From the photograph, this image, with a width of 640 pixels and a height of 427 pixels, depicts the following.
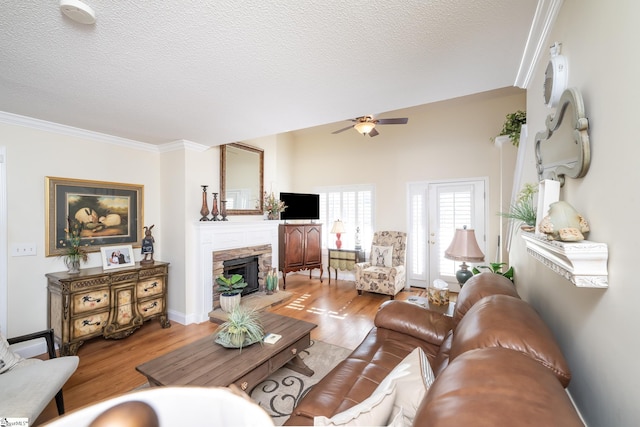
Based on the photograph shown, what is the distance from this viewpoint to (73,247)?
117 inches

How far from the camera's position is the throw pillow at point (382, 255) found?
16.3 feet

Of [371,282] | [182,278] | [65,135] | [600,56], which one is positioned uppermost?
[65,135]

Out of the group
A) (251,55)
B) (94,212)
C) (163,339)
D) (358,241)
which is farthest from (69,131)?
(358,241)

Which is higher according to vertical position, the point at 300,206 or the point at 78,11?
the point at 78,11

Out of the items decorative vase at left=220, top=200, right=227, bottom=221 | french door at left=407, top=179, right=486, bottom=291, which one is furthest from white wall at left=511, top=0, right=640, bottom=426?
decorative vase at left=220, top=200, right=227, bottom=221

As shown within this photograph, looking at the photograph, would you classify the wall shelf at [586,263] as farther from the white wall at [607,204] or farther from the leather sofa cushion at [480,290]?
the leather sofa cushion at [480,290]

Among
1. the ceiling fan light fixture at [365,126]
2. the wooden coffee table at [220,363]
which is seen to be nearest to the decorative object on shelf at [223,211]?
the wooden coffee table at [220,363]

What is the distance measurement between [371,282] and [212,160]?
3.16m

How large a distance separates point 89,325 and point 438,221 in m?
5.00

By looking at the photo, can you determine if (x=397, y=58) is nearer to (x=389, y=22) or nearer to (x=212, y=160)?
(x=389, y=22)

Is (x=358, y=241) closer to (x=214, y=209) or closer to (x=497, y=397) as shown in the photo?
(x=214, y=209)

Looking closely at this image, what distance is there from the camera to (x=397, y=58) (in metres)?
1.77

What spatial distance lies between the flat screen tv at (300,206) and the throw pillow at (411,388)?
421 centimetres

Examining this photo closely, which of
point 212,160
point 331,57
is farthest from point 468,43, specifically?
point 212,160
